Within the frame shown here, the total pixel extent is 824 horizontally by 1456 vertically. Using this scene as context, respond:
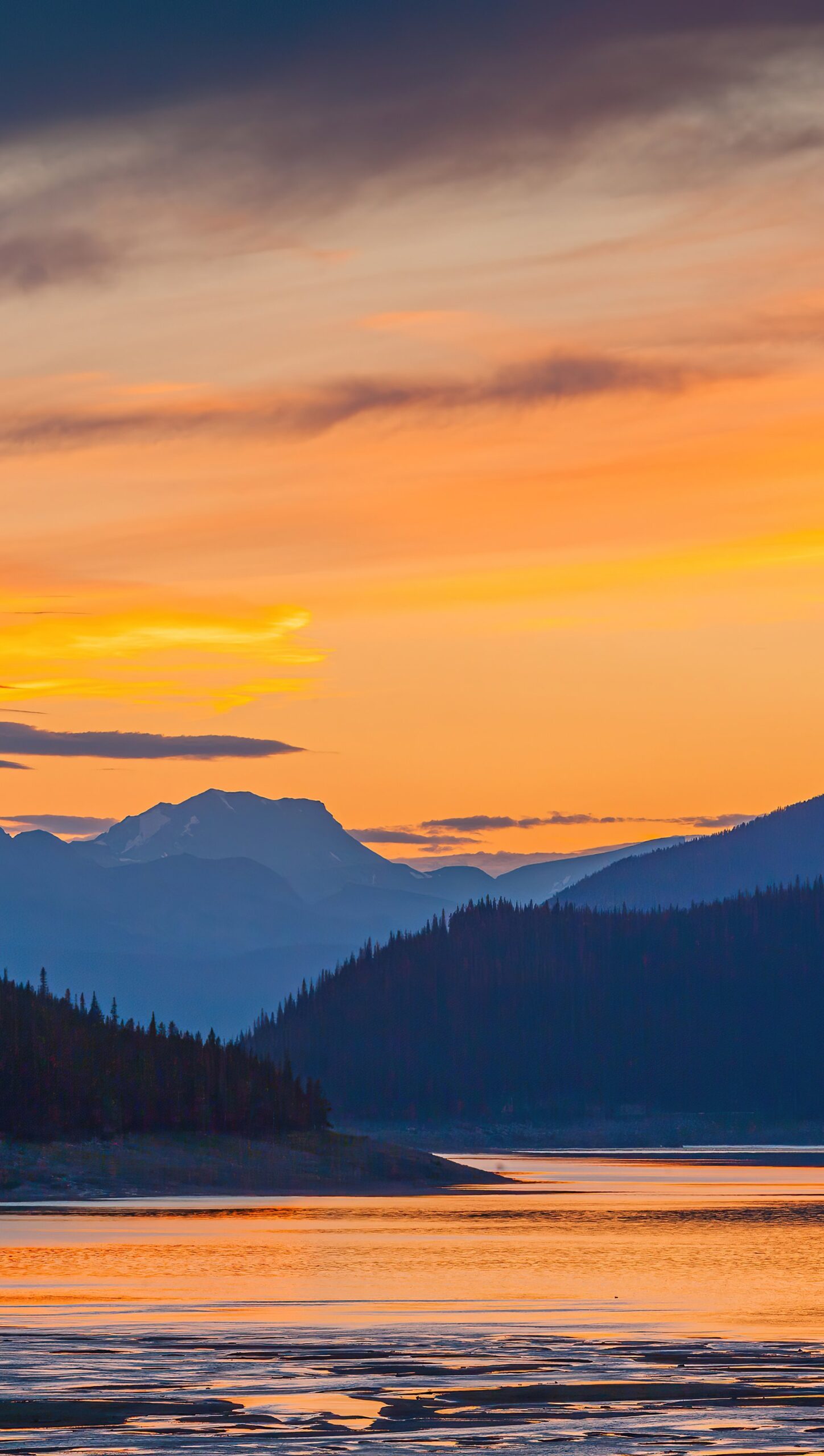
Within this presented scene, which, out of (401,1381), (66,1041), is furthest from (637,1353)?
(66,1041)

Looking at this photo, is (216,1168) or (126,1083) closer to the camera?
(216,1168)

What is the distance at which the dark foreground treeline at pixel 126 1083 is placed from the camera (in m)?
150

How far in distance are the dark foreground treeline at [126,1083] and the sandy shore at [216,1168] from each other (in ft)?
8.66

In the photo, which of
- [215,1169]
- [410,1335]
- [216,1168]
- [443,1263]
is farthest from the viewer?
[216,1168]

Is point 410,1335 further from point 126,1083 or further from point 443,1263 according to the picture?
point 126,1083

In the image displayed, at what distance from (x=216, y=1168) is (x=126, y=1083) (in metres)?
16.1

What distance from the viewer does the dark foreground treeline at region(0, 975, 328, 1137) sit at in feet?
492

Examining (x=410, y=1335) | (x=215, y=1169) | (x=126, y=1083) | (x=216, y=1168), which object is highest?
(x=126, y=1083)

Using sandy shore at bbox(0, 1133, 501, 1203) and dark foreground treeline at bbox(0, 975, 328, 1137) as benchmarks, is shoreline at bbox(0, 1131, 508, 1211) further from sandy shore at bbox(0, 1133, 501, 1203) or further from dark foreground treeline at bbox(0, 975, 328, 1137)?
dark foreground treeline at bbox(0, 975, 328, 1137)

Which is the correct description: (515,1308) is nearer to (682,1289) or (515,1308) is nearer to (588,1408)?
(682,1289)

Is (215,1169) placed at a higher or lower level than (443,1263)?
higher

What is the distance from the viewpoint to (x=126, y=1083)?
15812 cm

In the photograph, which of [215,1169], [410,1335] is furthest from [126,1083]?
[410,1335]

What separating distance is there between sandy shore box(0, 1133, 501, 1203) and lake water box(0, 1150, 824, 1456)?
33532 millimetres
